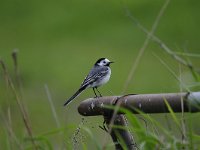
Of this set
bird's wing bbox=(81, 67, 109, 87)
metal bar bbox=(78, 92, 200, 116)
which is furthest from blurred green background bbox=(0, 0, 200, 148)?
metal bar bbox=(78, 92, 200, 116)

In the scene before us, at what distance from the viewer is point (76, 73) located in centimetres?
2331

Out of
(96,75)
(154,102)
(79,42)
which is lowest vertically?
(79,42)

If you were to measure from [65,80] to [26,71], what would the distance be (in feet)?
2.90

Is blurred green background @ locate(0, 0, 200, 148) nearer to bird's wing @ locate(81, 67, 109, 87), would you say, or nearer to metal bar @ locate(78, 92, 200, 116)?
bird's wing @ locate(81, 67, 109, 87)

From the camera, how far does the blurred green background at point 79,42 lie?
20758mm

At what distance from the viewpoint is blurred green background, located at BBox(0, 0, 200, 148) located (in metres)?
20.8

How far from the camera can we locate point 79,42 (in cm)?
2648

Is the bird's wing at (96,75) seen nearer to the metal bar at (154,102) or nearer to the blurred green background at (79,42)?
the metal bar at (154,102)

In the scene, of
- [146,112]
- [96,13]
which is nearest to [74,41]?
[96,13]

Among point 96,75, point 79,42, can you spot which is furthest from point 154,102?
point 79,42

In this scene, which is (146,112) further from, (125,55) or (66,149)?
(125,55)

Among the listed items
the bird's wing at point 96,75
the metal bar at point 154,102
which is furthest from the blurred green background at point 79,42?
the metal bar at point 154,102

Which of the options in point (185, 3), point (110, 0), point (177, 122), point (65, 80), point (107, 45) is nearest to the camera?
point (177, 122)

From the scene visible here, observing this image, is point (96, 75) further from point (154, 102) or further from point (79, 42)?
point (79, 42)
